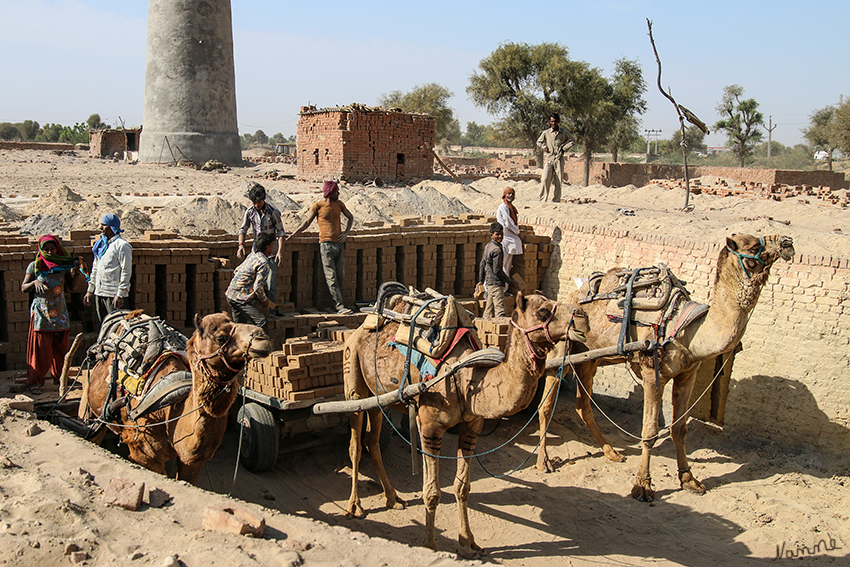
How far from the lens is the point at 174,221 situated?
12945 millimetres

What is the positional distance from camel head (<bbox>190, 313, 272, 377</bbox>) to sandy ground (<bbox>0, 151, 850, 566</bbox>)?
1031 mm

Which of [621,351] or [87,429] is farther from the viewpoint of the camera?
[621,351]

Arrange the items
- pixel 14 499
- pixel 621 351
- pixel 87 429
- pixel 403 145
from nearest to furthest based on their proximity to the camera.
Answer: pixel 14 499
pixel 87 429
pixel 621 351
pixel 403 145

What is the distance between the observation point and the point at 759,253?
25.4ft

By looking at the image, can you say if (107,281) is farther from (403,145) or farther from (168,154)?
(168,154)

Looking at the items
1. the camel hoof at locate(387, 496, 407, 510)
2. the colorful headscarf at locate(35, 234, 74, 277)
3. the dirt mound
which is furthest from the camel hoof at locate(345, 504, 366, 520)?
the dirt mound

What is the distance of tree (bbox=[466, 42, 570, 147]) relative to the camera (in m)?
38.3

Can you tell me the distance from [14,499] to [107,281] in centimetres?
347

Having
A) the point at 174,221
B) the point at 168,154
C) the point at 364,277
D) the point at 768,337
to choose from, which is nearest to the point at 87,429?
the point at 364,277

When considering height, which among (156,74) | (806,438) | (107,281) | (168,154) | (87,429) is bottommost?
(806,438)

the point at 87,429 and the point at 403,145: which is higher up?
the point at 403,145

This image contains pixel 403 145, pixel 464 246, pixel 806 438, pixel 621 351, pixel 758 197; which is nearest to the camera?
pixel 621 351

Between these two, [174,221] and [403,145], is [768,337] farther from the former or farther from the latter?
[403,145]

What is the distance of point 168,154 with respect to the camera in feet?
104
